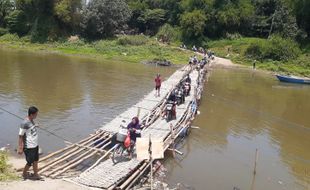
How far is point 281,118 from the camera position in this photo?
2778 cm

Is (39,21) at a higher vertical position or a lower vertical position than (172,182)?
higher

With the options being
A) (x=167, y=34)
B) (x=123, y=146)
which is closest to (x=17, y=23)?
(x=167, y=34)

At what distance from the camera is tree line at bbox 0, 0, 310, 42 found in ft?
195

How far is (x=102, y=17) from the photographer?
2457 inches

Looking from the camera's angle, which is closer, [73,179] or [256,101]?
[73,179]

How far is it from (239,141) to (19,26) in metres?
53.5

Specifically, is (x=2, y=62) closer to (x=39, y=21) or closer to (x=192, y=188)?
(x=39, y=21)

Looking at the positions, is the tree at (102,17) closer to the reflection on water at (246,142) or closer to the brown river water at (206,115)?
the brown river water at (206,115)

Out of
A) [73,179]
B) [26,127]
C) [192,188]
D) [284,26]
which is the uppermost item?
[284,26]

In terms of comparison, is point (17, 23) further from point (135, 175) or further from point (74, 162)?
point (135, 175)

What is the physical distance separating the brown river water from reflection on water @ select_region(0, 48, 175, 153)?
54mm

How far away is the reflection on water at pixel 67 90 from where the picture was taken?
21125 millimetres

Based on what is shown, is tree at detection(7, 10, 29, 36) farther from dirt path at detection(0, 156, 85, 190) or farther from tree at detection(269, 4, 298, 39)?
dirt path at detection(0, 156, 85, 190)

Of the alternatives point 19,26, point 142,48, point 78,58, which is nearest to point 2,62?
point 78,58
